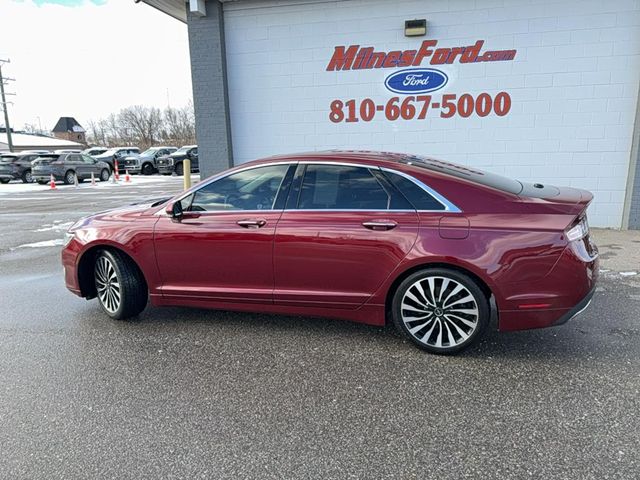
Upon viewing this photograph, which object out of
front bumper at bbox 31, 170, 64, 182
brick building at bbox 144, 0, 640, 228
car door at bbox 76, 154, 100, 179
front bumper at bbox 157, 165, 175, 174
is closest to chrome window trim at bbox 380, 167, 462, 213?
brick building at bbox 144, 0, 640, 228

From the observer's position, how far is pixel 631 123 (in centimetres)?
775

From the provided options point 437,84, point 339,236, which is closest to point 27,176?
point 437,84

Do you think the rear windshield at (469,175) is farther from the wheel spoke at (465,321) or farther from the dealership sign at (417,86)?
the dealership sign at (417,86)

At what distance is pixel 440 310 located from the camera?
355cm

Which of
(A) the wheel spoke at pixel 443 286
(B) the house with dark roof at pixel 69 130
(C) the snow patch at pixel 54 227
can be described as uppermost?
(B) the house with dark roof at pixel 69 130

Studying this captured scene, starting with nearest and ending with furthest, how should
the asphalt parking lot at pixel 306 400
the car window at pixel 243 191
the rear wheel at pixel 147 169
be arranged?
the asphalt parking lot at pixel 306 400 → the car window at pixel 243 191 → the rear wheel at pixel 147 169

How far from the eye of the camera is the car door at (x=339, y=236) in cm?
361

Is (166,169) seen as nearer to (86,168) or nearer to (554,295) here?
(86,168)

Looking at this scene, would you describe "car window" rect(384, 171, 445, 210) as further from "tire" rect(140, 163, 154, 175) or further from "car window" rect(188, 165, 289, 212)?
"tire" rect(140, 163, 154, 175)

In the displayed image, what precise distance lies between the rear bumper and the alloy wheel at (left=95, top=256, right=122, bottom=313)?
3.44 m

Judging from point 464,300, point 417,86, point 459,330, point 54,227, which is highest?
point 417,86

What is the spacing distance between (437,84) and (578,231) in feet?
18.3

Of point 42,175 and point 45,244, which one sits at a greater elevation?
point 42,175

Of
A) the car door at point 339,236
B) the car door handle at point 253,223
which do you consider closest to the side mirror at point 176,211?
the car door handle at point 253,223
